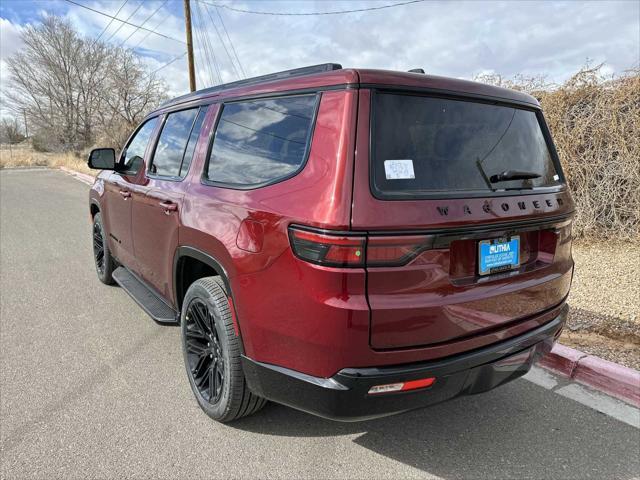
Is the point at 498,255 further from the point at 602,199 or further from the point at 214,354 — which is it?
the point at 602,199

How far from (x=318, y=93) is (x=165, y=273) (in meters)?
1.81

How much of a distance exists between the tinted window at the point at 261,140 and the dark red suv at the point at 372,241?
0.01 metres

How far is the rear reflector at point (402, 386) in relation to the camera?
180cm

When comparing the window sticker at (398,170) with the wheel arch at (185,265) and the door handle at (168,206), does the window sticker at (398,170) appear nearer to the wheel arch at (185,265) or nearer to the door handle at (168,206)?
the wheel arch at (185,265)

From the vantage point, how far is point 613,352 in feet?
10.7

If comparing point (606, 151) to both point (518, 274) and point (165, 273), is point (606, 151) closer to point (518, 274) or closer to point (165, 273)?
point (518, 274)

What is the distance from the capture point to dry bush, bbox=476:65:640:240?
5559mm

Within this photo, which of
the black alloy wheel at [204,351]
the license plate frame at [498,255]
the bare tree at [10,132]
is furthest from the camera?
the bare tree at [10,132]

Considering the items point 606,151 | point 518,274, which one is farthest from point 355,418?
point 606,151

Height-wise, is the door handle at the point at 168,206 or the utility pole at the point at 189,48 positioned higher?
the utility pole at the point at 189,48

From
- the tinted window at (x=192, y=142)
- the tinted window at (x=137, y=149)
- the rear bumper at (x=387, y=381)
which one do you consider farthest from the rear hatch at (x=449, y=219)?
the tinted window at (x=137, y=149)

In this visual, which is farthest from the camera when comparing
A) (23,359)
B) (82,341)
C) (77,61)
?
(77,61)

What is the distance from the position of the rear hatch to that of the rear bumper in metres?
0.11

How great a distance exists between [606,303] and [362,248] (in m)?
3.62
